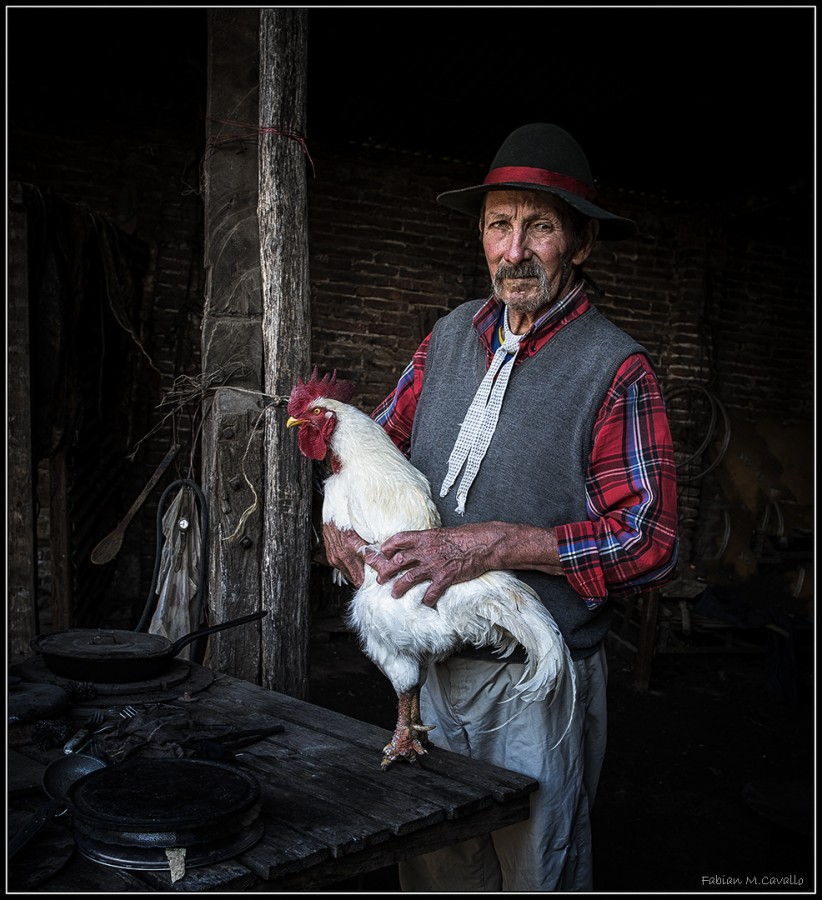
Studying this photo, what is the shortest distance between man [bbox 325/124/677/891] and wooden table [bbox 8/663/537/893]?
189mm

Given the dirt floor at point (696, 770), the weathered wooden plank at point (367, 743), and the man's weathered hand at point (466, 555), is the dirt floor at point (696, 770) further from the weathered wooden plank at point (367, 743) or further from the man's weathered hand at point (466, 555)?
the man's weathered hand at point (466, 555)

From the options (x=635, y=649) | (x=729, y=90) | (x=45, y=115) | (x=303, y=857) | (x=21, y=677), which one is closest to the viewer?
(x=303, y=857)

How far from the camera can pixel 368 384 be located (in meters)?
7.95

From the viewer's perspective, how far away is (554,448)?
2.34 metres

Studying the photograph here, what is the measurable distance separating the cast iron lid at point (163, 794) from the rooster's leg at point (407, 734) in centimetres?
49

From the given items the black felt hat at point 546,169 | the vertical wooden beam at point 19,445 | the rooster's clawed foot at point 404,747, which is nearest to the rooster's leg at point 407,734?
the rooster's clawed foot at point 404,747

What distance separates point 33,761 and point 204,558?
1.06 meters

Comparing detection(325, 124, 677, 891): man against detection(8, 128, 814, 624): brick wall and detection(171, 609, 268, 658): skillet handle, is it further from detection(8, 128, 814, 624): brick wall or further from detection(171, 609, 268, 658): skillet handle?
detection(8, 128, 814, 624): brick wall

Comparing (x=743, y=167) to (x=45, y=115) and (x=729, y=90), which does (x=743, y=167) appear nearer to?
(x=729, y=90)

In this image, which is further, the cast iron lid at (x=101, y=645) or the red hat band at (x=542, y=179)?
the cast iron lid at (x=101, y=645)

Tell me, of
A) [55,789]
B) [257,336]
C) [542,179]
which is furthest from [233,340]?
A: [55,789]

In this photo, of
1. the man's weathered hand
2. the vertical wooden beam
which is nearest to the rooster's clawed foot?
the man's weathered hand

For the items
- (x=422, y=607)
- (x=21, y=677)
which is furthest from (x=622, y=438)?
(x=21, y=677)

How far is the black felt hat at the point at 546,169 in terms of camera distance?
2330 millimetres
